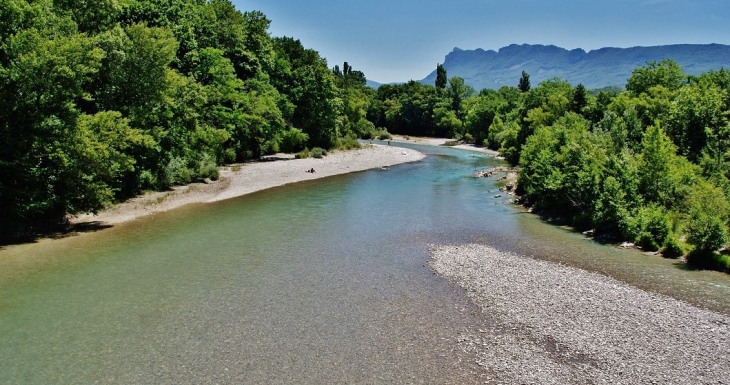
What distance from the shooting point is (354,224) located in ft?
117

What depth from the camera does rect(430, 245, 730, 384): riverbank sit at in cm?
1512

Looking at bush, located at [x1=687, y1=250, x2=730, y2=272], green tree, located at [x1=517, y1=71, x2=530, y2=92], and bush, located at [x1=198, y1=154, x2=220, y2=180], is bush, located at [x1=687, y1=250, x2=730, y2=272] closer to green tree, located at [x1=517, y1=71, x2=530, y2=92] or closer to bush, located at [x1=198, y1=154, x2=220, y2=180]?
bush, located at [x1=198, y1=154, x2=220, y2=180]

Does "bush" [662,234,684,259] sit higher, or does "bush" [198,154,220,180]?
"bush" [198,154,220,180]

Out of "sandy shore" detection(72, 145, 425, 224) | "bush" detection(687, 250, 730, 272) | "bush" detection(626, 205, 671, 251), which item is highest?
"sandy shore" detection(72, 145, 425, 224)

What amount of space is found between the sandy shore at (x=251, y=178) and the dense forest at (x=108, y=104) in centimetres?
153

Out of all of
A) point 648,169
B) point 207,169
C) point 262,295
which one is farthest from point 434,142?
point 262,295

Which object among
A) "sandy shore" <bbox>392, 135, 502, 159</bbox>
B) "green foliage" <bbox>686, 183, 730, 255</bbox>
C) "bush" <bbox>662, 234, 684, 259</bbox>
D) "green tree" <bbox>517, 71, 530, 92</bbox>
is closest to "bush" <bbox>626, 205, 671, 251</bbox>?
"bush" <bbox>662, 234, 684, 259</bbox>

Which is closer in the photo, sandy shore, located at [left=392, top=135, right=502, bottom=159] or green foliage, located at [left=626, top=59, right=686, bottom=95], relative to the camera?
green foliage, located at [left=626, top=59, right=686, bottom=95]

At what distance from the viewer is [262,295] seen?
21906 mm

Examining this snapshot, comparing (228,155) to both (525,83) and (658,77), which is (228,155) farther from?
(525,83)

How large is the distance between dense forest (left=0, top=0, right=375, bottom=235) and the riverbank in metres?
23.4

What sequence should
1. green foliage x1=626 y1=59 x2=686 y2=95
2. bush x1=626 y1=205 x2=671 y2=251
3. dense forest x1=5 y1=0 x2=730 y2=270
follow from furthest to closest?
green foliage x1=626 y1=59 x2=686 y2=95 < bush x1=626 y1=205 x2=671 y2=251 < dense forest x1=5 y1=0 x2=730 y2=270

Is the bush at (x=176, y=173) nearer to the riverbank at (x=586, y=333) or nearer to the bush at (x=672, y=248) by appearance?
the riverbank at (x=586, y=333)

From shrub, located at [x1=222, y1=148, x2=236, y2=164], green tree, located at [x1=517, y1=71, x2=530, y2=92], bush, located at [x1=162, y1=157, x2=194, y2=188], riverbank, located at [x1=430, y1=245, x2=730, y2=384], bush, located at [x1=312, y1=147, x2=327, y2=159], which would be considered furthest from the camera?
green tree, located at [x1=517, y1=71, x2=530, y2=92]
